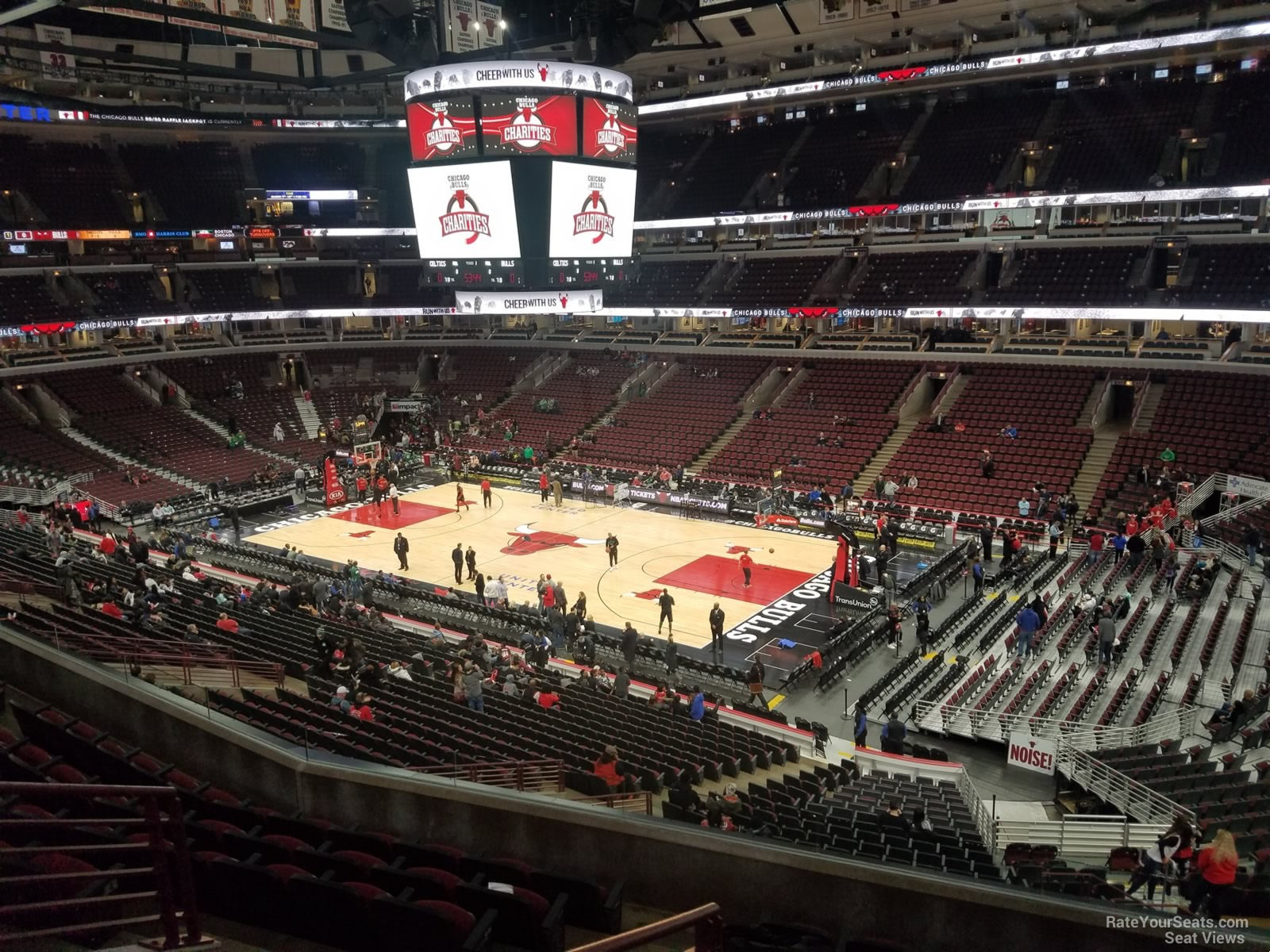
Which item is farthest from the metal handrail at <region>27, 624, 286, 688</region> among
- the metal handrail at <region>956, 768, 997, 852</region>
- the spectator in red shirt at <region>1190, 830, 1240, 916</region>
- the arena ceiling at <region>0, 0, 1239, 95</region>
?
the arena ceiling at <region>0, 0, 1239, 95</region>

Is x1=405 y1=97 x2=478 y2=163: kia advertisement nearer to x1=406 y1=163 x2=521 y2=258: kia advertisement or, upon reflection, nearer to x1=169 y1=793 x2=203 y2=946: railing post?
x1=406 y1=163 x2=521 y2=258: kia advertisement

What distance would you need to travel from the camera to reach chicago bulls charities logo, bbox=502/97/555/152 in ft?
72.4

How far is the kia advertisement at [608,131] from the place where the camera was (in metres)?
22.9

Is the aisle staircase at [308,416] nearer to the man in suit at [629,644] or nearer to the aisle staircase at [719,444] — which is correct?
the aisle staircase at [719,444]

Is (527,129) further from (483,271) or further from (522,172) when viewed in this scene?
(483,271)

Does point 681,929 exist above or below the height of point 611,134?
below

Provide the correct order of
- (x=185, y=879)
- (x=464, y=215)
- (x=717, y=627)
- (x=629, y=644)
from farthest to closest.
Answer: (x=464, y=215)
(x=717, y=627)
(x=629, y=644)
(x=185, y=879)

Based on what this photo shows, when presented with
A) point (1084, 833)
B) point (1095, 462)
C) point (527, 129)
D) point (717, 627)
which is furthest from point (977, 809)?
point (1095, 462)

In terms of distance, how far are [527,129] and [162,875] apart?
21.0 metres

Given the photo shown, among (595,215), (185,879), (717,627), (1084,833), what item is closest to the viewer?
(185,879)

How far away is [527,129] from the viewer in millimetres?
22234

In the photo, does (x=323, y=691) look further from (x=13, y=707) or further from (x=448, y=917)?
(x=448, y=917)

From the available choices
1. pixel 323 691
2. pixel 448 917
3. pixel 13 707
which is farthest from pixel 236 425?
pixel 448 917

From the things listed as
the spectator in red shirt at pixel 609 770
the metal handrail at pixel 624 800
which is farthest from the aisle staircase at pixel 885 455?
the metal handrail at pixel 624 800
